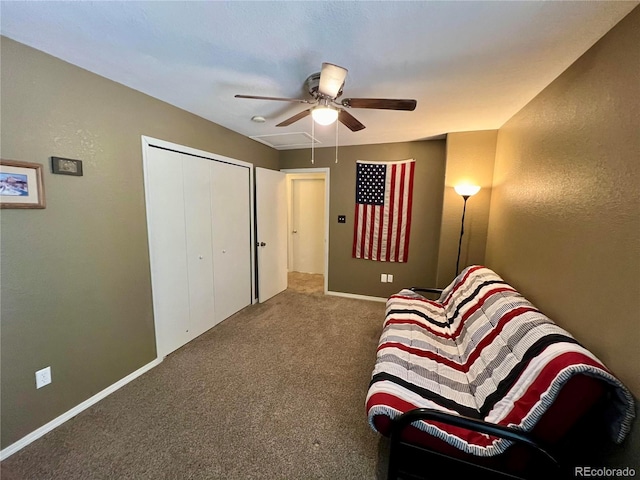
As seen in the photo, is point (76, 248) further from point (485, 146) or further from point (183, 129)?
point (485, 146)

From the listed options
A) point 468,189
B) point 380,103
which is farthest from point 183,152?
point 468,189

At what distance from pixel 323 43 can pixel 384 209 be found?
2.59 meters

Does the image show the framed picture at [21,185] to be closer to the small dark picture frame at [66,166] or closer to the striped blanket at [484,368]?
the small dark picture frame at [66,166]

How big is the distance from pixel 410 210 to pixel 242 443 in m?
3.15

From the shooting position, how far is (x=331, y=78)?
1.47 m

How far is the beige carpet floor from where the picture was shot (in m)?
1.44

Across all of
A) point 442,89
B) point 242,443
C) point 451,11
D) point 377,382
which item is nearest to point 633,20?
point 451,11

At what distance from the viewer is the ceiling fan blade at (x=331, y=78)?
1369 millimetres

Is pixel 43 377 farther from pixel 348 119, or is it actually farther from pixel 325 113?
pixel 348 119

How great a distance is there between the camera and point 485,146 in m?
2.88

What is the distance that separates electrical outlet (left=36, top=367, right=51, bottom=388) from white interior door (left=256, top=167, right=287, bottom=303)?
7.52 ft

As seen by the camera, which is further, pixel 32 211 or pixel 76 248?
pixel 76 248

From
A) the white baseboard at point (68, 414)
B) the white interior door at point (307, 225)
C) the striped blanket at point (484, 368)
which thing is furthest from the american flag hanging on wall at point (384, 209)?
the white baseboard at point (68, 414)

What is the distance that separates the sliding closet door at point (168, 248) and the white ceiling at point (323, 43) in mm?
636
